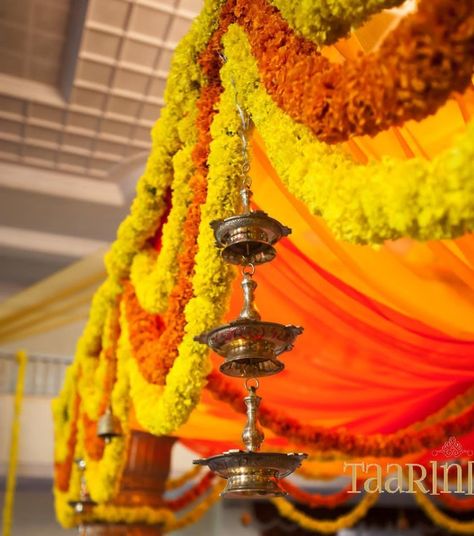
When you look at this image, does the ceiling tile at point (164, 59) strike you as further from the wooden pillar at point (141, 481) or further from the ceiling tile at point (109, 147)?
the wooden pillar at point (141, 481)

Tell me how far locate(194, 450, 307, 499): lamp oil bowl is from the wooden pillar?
2097 mm

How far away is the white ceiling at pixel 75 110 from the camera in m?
4.40

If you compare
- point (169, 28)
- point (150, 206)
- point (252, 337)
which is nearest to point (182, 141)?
point (150, 206)

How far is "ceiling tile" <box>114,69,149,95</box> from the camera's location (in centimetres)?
488

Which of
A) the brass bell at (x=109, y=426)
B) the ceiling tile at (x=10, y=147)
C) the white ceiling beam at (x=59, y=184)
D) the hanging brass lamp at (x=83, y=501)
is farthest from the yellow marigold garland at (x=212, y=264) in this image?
the white ceiling beam at (x=59, y=184)

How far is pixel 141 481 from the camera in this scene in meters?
3.99

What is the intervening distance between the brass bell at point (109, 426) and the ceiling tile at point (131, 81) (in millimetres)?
2597

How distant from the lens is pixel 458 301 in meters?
2.57

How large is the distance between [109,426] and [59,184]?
143 inches

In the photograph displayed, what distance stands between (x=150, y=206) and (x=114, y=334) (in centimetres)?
86

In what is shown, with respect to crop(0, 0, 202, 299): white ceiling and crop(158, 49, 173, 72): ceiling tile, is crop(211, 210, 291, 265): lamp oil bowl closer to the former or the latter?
crop(0, 0, 202, 299): white ceiling

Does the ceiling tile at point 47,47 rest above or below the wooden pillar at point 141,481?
above

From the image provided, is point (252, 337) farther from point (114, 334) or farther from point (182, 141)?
point (114, 334)

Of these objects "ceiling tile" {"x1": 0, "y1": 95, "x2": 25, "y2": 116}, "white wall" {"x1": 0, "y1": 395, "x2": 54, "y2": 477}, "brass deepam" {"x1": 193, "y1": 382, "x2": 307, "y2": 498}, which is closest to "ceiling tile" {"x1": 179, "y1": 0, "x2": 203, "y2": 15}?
"ceiling tile" {"x1": 0, "y1": 95, "x2": 25, "y2": 116}
